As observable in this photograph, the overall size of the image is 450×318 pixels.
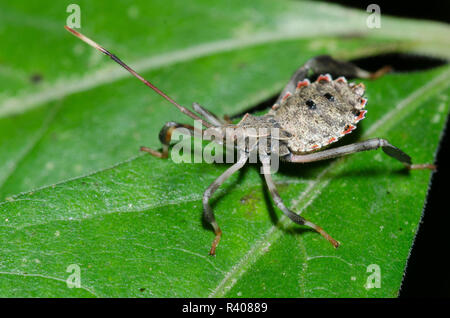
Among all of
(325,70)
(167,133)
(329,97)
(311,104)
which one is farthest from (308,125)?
(167,133)

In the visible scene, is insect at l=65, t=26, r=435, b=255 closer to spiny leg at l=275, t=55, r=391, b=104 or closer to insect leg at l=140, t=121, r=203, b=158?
insect leg at l=140, t=121, r=203, b=158

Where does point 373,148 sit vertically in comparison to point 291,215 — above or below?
above

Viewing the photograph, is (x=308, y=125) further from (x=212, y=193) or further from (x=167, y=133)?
(x=167, y=133)

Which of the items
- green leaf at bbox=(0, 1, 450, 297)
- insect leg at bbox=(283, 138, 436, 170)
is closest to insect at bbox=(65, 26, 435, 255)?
insect leg at bbox=(283, 138, 436, 170)

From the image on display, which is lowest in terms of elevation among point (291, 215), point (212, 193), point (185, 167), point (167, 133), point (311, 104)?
point (291, 215)

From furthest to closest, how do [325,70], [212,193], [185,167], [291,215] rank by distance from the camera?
1. [325,70]
2. [185,167]
3. [212,193]
4. [291,215]

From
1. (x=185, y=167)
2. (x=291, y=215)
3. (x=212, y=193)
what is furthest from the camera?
(x=185, y=167)

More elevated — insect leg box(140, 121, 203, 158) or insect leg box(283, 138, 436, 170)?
insect leg box(140, 121, 203, 158)
